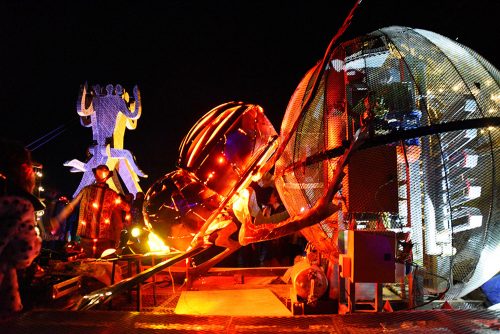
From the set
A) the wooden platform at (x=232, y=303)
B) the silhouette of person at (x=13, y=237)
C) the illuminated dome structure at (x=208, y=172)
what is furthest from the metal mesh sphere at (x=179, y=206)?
the silhouette of person at (x=13, y=237)

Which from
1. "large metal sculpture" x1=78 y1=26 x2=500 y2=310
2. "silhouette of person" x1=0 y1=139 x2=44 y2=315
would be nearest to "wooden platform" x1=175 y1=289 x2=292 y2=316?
"large metal sculpture" x1=78 y1=26 x2=500 y2=310

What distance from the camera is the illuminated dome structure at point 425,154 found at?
4.09 m

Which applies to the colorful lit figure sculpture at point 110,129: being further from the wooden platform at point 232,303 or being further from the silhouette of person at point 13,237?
the silhouette of person at point 13,237

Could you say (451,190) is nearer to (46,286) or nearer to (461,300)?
(461,300)

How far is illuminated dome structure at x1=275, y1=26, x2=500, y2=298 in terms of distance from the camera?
4.09 m

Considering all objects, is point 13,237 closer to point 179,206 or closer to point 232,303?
point 179,206

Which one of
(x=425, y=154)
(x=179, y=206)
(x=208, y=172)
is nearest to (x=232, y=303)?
(x=179, y=206)

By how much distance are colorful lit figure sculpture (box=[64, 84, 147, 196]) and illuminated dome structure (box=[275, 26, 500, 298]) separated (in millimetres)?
10470

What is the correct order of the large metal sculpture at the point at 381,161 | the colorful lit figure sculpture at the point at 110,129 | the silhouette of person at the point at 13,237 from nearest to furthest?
1. the silhouette of person at the point at 13,237
2. the large metal sculpture at the point at 381,161
3. the colorful lit figure sculpture at the point at 110,129

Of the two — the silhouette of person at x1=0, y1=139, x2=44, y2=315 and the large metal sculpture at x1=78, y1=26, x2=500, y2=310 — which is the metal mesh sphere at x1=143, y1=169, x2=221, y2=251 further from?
the silhouette of person at x1=0, y1=139, x2=44, y2=315

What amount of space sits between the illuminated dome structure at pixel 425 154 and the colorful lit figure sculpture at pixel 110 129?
10470 millimetres

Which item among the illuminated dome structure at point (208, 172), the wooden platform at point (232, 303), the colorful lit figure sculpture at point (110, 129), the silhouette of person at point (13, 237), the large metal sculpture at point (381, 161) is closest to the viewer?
the silhouette of person at point (13, 237)

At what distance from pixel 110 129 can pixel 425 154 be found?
12.2 m

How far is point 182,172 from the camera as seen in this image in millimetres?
4926
